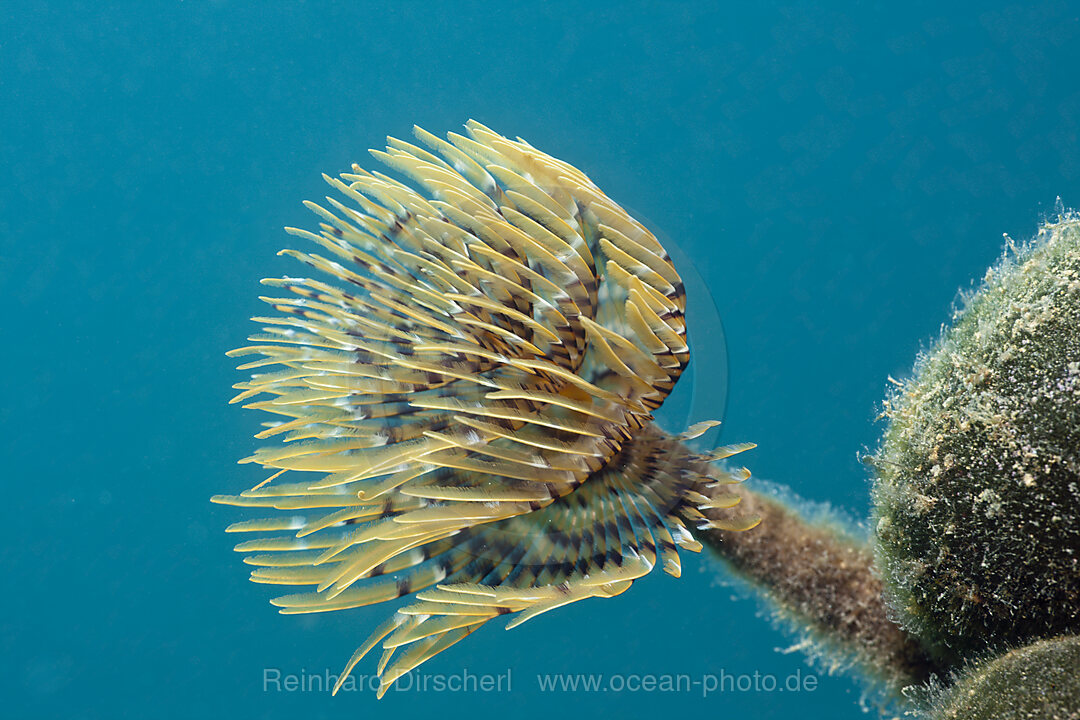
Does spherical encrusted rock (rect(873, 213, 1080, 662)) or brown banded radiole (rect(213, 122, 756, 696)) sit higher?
brown banded radiole (rect(213, 122, 756, 696))

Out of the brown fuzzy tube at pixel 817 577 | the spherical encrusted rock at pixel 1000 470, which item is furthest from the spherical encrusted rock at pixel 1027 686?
the brown fuzzy tube at pixel 817 577

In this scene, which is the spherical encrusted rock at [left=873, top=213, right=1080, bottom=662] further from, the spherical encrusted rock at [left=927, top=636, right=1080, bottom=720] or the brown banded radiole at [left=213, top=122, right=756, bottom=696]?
the brown banded radiole at [left=213, top=122, right=756, bottom=696]

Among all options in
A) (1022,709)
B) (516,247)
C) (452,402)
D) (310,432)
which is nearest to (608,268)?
(516,247)

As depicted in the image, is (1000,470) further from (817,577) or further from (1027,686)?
(817,577)

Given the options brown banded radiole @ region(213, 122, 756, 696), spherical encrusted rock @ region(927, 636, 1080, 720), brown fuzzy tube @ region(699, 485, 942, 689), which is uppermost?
brown banded radiole @ region(213, 122, 756, 696)

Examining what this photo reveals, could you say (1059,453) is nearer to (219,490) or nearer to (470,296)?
(470,296)

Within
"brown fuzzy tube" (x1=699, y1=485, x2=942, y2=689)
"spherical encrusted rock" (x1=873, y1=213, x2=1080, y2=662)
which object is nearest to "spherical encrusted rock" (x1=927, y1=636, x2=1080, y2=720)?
"spherical encrusted rock" (x1=873, y1=213, x2=1080, y2=662)

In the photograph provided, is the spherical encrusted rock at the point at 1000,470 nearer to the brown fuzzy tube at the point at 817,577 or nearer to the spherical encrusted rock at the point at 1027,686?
the spherical encrusted rock at the point at 1027,686
